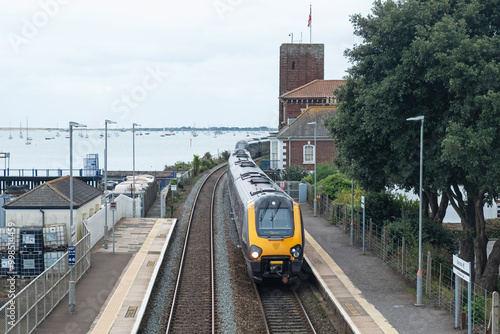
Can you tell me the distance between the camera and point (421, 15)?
764 inches

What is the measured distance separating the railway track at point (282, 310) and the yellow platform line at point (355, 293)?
1826 mm

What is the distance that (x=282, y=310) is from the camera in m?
17.1

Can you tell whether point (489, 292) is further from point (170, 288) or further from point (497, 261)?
point (170, 288)

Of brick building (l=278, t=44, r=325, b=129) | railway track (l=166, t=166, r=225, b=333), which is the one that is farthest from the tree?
railway track (l=166, t=166, r=225, b=333)

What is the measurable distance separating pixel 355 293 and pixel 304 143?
3114 cm

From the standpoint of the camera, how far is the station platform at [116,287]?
1501 cm

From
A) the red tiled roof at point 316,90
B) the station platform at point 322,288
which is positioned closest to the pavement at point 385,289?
the station platform at point 322,288

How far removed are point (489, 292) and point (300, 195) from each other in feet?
69.9

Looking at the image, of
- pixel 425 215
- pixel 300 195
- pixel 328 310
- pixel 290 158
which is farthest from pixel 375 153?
pixel 290 158

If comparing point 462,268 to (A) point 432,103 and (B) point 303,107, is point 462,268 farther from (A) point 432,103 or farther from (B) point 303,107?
(B) point 303,107

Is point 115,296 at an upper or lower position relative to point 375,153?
lower

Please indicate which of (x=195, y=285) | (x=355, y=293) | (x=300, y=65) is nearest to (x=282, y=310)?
(x=355, y=293)

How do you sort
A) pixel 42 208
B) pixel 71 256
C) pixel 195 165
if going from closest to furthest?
pixel 71 256 → pixel 42 208 → pixel 195 165

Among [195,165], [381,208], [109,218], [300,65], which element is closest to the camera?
[381,208]
